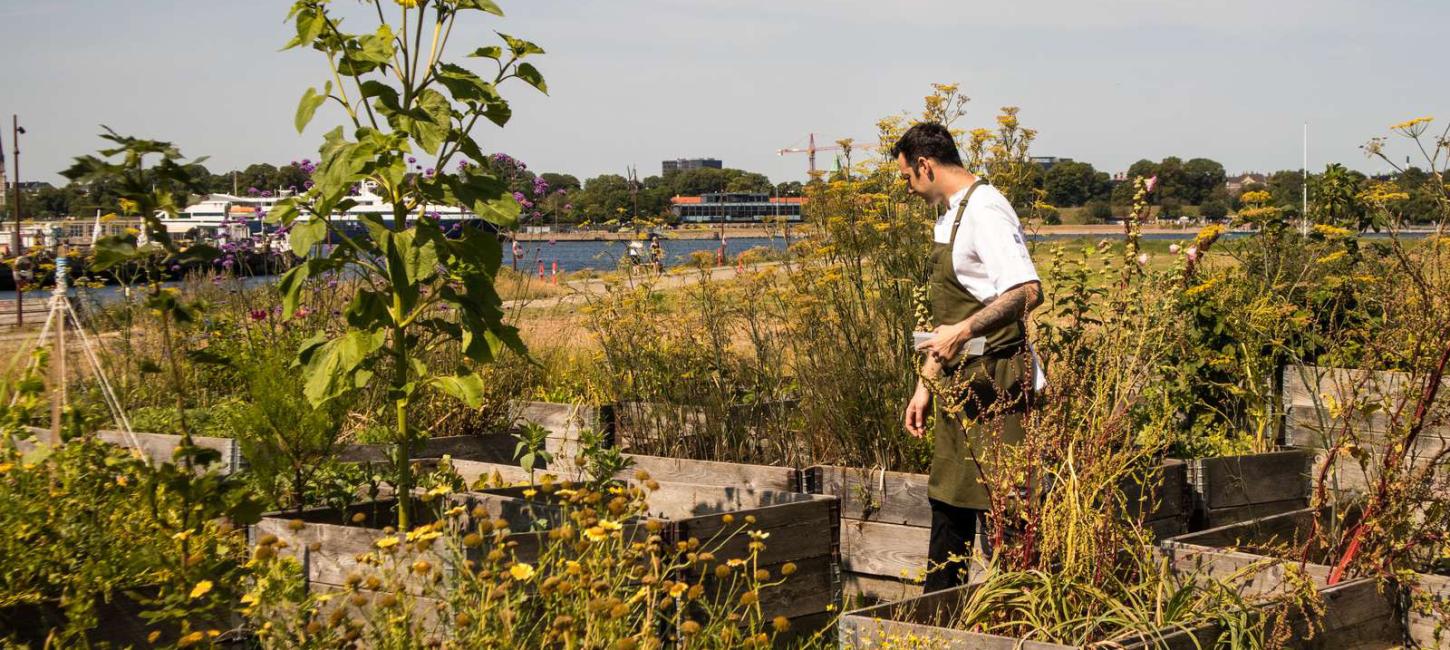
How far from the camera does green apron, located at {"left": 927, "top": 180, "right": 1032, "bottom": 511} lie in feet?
13.7

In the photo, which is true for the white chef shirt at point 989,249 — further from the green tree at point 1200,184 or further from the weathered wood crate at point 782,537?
the green tree at point 1200,184

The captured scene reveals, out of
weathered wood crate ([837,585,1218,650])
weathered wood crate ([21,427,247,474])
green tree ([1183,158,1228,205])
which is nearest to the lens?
weathered wood crate ([837,585,1218,650])

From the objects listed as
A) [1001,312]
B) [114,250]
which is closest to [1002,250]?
[1001,312]

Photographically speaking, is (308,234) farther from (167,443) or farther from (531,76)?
(167,443)

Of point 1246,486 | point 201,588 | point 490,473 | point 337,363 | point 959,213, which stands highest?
point 959,213

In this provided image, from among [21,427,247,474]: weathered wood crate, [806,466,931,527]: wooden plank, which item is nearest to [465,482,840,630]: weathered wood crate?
[806,466,931,527]: wooden plank

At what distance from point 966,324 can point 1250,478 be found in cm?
225

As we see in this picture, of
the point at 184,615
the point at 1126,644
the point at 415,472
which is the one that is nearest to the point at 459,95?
the point at 184,615

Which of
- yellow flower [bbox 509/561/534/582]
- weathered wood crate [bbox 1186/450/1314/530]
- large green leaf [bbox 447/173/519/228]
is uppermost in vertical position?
large green leaf [bbox 447/173/519/228]

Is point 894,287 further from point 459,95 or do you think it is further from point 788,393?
point 459,95

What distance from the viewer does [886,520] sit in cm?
508

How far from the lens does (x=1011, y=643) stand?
319 centimetres

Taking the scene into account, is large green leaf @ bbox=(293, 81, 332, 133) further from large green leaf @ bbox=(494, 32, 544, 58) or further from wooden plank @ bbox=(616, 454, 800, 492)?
wooden plank @ bbox=(616, 454, 800, 492)

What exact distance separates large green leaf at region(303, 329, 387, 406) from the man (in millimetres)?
1677
